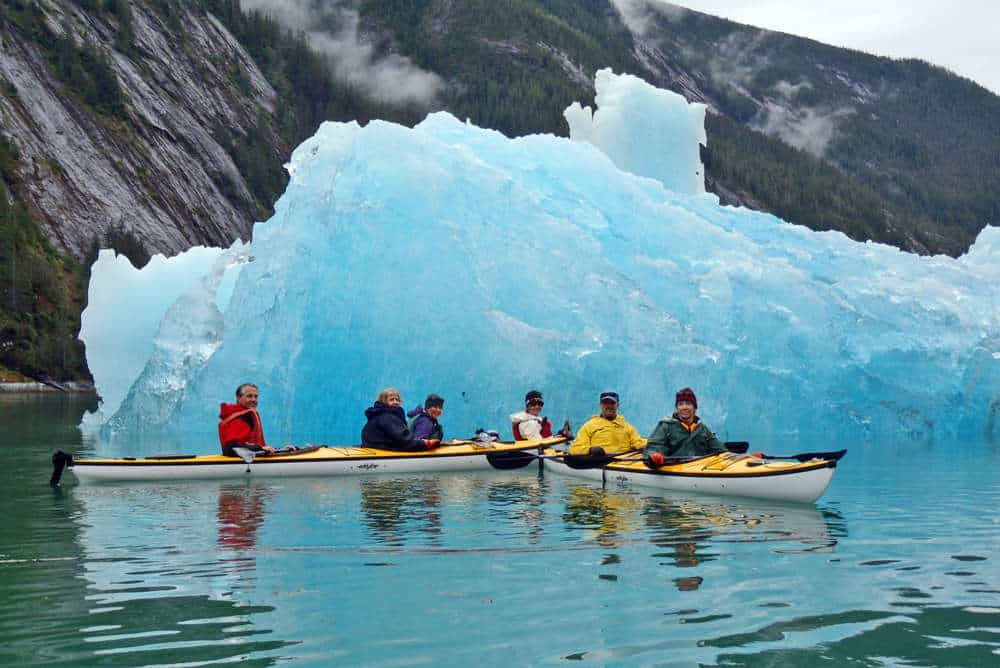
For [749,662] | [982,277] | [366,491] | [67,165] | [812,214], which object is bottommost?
[749,662]

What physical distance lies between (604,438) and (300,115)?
312 feet

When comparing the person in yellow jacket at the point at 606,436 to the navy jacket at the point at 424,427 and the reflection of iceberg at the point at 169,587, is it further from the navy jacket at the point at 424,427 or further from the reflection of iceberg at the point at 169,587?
the reflection of iceberg at the point at 169,587

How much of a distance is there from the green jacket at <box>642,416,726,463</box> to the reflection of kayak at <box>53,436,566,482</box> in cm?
305

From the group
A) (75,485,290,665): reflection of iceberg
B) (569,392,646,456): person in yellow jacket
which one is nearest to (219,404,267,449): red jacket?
(75,485,290,665): reflection of iceberg

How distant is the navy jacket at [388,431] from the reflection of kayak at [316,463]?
13 cm

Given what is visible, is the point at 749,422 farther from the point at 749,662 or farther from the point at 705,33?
the point at 705,33

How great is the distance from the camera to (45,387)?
189ft

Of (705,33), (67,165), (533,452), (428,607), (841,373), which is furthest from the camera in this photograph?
(705,33)

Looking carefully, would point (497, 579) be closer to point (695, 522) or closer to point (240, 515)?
point (695, 522)

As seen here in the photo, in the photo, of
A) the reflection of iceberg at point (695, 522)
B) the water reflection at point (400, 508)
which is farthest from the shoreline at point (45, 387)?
the reflection of iceberg at point (695, 522)

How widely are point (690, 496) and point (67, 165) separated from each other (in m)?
61.1

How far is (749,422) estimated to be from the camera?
23672 millimetres

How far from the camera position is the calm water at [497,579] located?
662 cm

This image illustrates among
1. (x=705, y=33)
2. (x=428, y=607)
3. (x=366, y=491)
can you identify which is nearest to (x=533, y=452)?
(x=366, y=491)
